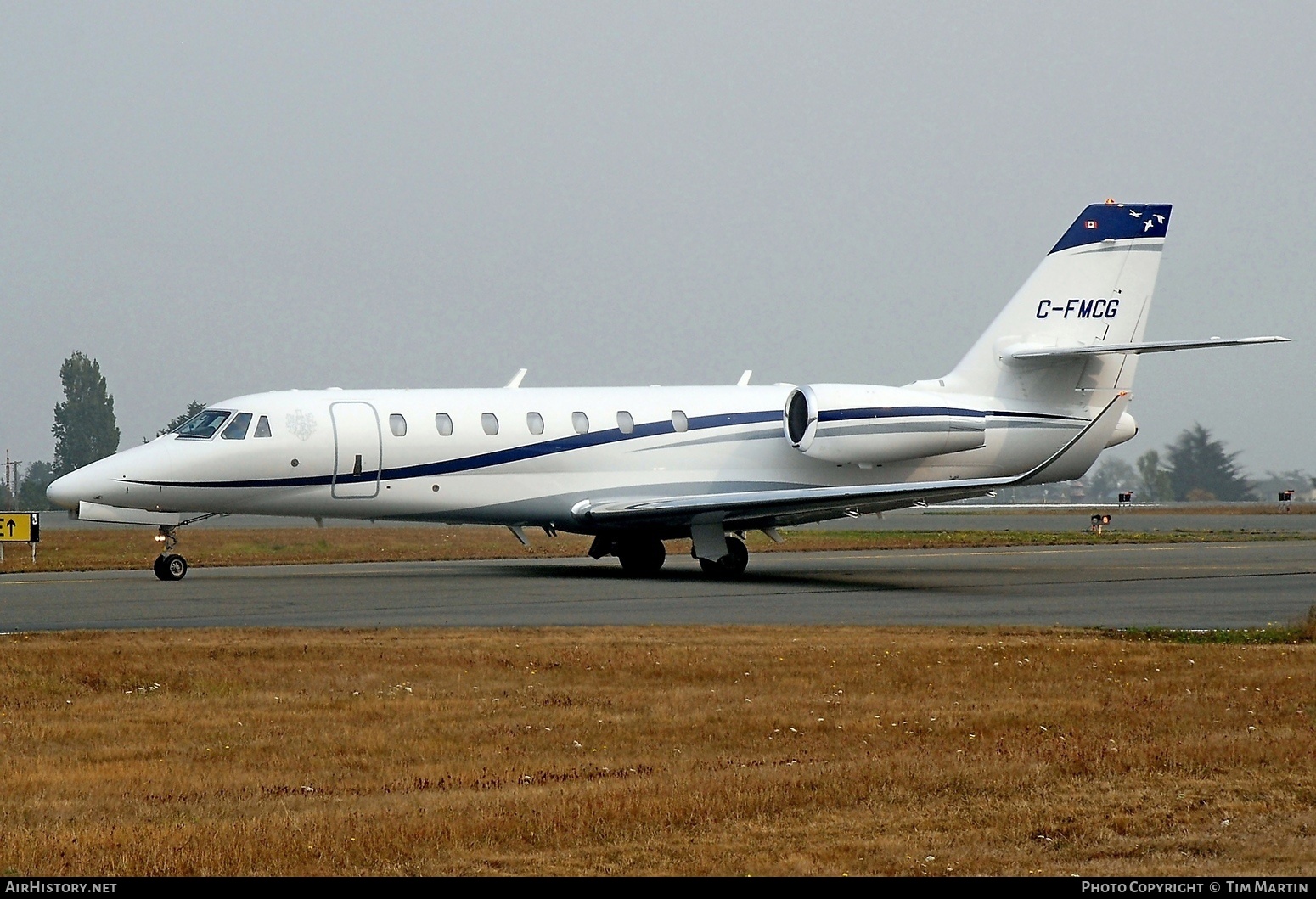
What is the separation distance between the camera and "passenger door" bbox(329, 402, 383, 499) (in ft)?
76.1

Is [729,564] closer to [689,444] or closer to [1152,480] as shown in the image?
[689,444]

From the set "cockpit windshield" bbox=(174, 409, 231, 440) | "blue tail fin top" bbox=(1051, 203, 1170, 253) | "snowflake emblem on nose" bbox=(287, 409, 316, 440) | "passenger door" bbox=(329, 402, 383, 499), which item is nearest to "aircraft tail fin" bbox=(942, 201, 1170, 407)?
"blue tail fin top" bbox=(1051, 203, 1170, 253)

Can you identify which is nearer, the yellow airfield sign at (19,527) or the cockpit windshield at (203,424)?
the cockpit windshield at (203,424)

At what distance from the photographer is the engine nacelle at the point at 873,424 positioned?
25.0m

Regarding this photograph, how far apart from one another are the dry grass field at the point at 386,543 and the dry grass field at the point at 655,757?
55.0 ft

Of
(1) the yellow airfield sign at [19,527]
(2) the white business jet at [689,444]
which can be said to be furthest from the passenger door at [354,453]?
(1) the yellow airfield sign at [19,527]

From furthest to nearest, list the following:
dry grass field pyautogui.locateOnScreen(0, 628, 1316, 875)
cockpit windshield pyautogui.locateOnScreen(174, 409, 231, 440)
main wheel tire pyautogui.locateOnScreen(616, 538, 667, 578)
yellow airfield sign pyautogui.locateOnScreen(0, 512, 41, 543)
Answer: yellow airfield sign pyautogui.locateOnScreen(0, 512, 41, 543)
main wheel tire pyautogui.locateOnScreen(616, 538, 667, 578)
cockpit windshield pyautogui.locateOnScreen(174, 409, 231, 440)
dry grass field pyautogui.locateOnScreen(0, 628, 1316, 875)

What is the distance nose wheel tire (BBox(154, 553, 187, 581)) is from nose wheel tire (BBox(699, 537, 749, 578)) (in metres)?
8.19

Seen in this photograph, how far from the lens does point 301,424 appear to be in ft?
75.9

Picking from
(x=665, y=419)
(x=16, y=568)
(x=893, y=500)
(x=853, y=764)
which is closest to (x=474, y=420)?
(x=665, y=419)

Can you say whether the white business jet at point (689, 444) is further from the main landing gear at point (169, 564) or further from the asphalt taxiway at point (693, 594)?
the asphalt taxiway at point (693, 594)

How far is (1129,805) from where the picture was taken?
22.9ft

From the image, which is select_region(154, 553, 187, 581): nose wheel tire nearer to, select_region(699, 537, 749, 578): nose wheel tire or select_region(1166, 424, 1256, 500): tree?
select_region(699, 537, 749, 578): nose wheel tire
